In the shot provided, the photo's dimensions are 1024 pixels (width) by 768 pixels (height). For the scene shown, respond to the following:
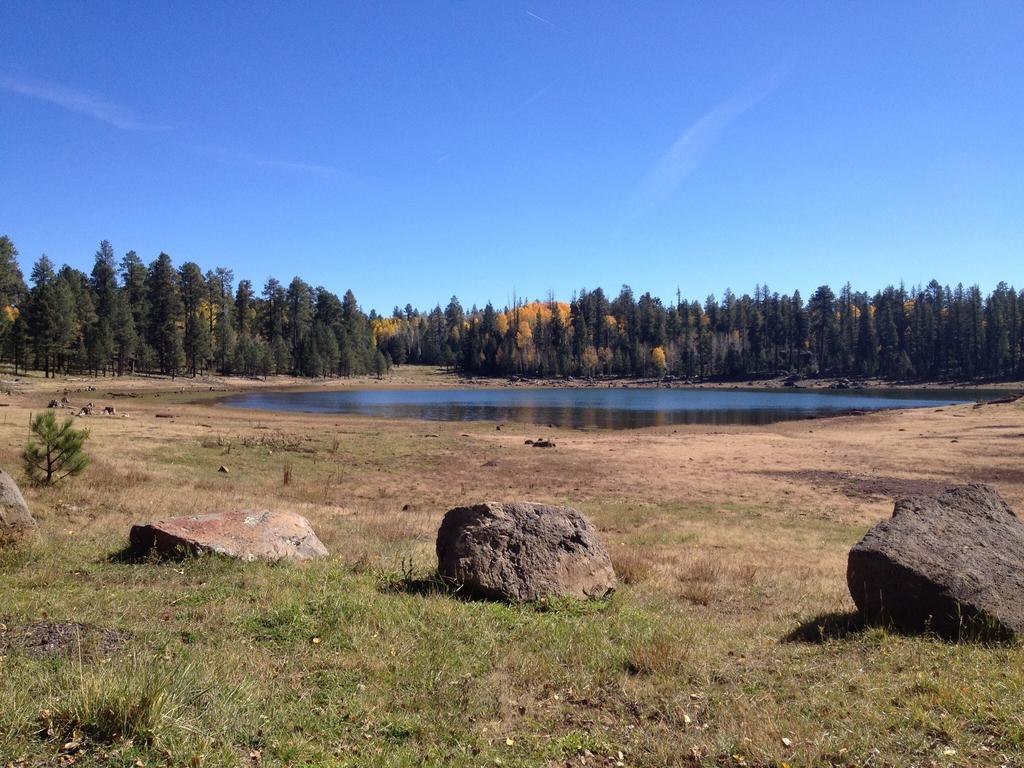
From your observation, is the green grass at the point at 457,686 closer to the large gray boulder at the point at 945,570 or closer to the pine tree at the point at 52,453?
the large gray boulder at the point at 945,570

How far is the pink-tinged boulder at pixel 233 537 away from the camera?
9.68m

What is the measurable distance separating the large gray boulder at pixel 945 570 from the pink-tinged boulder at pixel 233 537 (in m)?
8.18

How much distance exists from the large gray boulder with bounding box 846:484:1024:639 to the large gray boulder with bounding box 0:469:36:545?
448 inches

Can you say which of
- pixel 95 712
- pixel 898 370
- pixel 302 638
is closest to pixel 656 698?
pixel 302 638

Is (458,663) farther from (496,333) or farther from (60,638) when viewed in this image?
(496,333)

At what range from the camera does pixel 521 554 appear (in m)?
8.97

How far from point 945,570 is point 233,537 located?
979 cm

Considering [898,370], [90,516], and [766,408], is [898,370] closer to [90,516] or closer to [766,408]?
[766,408]

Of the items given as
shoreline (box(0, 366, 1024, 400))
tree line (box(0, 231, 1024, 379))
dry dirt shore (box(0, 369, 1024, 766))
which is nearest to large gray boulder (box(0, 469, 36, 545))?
dry dirt shore (box(0, 369, 1024, 766))

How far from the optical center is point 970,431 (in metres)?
43.8

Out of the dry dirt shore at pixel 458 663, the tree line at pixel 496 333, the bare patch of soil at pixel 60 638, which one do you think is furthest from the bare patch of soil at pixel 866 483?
the tree line at pixel 496 333

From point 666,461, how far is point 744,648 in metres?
25.1

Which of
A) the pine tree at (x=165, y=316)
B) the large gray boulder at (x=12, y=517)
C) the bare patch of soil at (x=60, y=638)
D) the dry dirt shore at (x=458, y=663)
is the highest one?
the pine tree at (x=165, y=316)

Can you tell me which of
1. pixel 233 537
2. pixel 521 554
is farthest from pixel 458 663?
pixel 233 537
